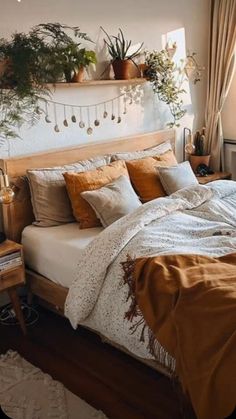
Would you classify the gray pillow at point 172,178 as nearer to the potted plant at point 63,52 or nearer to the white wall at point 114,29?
the white wall at point 114,29

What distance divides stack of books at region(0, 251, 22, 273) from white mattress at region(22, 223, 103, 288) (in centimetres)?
16

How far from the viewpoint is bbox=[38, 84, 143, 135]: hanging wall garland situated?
3090 millimetres

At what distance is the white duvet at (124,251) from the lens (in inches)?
84.5

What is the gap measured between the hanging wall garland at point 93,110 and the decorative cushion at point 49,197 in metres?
0.44

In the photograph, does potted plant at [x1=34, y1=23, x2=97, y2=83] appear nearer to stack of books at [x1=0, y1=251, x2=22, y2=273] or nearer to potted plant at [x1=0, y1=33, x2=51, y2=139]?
potted plant at [x1=0, y1=33, x2=51, y2=139]

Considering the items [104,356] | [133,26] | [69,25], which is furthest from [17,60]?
[104,356]

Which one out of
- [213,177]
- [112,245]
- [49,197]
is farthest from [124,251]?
[213,177]

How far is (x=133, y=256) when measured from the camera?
7.15 ft

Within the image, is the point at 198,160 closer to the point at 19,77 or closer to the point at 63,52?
Result: the point at 63,52

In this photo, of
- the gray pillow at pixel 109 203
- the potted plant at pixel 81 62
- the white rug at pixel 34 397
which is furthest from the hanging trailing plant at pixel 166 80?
the white rug at pixel 34 397

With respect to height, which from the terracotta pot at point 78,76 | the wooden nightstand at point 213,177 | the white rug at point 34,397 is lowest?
the white rug at point 34,397

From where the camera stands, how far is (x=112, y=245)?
227cm

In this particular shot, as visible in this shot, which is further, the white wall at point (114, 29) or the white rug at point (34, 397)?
the white wall at point (114, 29)

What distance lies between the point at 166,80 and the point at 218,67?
2.70 feet
